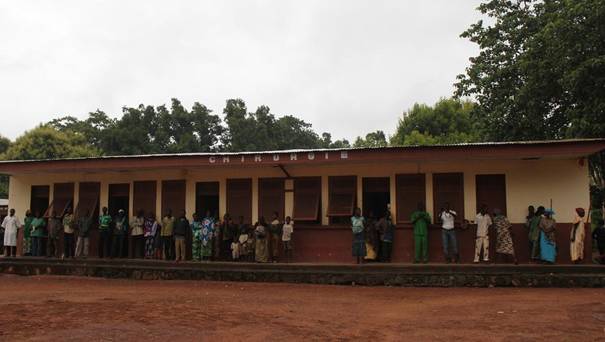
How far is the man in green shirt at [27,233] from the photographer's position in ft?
50.8

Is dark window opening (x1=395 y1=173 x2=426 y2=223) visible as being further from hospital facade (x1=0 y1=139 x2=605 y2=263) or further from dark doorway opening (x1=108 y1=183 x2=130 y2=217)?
dark doorway opening (x1=108 y1=183 x2=130 y2=217)

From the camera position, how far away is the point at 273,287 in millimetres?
11641

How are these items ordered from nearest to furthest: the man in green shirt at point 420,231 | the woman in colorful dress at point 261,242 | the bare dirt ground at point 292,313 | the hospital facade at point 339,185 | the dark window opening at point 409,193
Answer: the bare dirt ground at point 292,313 < the hospital facade at point 339,185 < the man in green shirt at point 420,231 < the dark window opening at point 409,193 < the woman in colorful dress at point 261,242

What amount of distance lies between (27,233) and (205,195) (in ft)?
17.1

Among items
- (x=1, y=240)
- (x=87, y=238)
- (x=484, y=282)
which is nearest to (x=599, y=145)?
(x=484, y=282)

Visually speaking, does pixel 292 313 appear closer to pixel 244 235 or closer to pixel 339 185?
pixel 244 235

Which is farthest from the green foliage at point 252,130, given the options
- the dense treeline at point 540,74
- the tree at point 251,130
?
the dense treeline at point 540,74

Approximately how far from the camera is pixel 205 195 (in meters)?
14.8

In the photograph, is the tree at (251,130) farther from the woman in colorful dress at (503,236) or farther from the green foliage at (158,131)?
the woman in colorful dress at (503,236)

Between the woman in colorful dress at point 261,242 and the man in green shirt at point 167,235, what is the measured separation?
2.30 meters

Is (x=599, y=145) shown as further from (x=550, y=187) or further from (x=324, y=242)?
(x=324, y=242)

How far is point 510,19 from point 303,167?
10204 millimetres

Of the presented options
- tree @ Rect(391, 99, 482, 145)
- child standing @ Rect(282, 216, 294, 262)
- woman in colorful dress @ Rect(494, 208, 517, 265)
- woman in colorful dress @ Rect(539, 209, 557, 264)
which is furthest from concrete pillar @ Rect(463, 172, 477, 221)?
tree @ Rect(391, 99, 482, 145)

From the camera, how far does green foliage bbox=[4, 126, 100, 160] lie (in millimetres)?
35062
